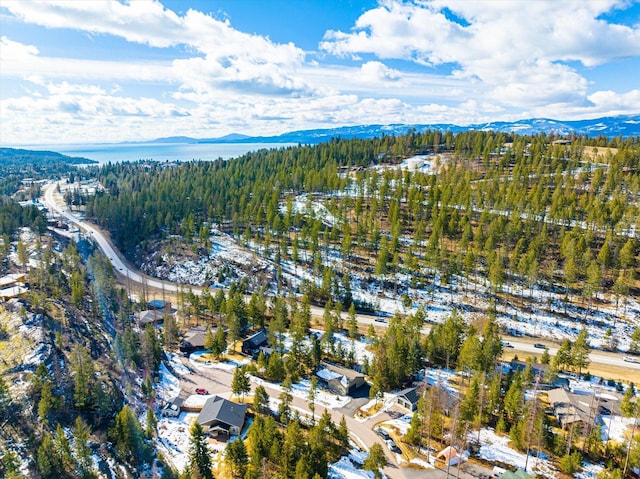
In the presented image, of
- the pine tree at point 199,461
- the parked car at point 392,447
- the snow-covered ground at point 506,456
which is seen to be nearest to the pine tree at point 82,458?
the pine tree at point 199,461

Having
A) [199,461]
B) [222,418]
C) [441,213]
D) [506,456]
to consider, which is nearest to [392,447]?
[506,456]

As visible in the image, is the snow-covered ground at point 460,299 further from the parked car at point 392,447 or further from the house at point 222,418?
the house at point 222,418

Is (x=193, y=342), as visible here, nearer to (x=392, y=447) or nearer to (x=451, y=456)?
(x=392, y=447)

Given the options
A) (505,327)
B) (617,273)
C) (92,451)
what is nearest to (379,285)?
(505,327)

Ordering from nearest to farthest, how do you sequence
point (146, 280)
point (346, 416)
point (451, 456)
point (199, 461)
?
point (199, 461) < point (451, 456) < point (346, 416) < point (146, 280)

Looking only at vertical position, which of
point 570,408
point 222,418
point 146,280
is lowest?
point 146,280

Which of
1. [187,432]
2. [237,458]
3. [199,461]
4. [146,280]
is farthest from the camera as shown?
[146,280]

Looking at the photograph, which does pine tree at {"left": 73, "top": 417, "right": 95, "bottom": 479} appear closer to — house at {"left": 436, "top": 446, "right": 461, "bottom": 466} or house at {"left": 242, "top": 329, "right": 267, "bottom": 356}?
house at {"left": 242, "top": 329, "right": 267, "bottom": 356}
